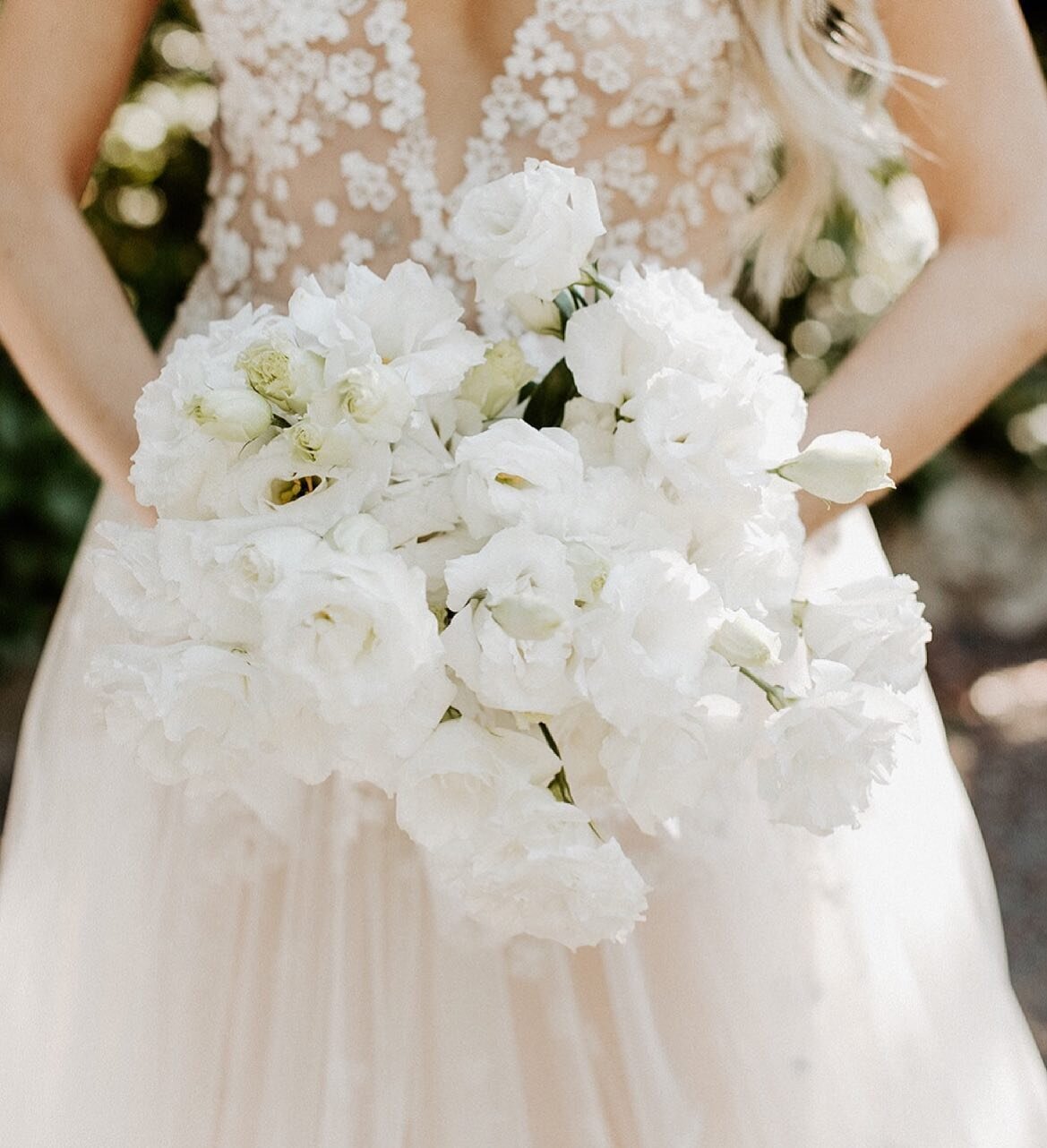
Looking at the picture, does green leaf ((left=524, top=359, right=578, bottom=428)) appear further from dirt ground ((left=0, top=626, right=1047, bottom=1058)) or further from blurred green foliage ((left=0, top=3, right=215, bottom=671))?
blurred green foliage ((left=0, top=3, right=215, bottom=671))

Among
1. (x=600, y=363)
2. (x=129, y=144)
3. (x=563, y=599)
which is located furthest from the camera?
(x=129, y=144)

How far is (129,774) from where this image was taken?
1.33 meters

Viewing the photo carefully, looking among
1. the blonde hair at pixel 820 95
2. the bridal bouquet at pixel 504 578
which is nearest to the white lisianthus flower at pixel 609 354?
the bridal bouquet at pixel 504 578

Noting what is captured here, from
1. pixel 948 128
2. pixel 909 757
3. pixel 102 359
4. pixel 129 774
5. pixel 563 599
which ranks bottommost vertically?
pixel 129 774

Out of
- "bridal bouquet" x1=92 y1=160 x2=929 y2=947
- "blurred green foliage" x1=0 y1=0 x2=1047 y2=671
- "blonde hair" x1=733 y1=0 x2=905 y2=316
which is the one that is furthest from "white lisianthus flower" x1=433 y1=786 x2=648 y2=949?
"blurred green foliage" x1=0 y1=0 x2=1047 y2=671

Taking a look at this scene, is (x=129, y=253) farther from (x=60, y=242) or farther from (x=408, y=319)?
(x=408, y=319)

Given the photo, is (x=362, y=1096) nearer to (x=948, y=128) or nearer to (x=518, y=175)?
(x=518, y=175)

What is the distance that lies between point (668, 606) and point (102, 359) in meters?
0.73

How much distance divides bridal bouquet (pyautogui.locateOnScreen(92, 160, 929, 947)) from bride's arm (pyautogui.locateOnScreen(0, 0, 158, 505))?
0.44 m

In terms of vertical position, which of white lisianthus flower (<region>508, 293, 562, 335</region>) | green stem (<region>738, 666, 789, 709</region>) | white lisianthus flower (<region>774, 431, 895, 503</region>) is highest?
white lisianthus flower (<region>774, 431, 895, 503</region>)

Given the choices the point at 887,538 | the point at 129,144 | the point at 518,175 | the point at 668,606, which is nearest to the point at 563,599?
the point at 668,606

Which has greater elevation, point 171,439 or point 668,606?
point 668,606

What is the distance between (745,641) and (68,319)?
2.58ft

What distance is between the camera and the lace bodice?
50.3 inches
